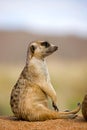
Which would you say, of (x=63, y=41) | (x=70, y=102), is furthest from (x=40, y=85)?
(x=63, y=41)

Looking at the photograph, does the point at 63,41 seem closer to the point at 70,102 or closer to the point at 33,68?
the point at 70,102

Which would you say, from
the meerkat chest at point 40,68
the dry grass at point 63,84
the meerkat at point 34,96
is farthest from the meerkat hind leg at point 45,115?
the dry grass at point 63,84

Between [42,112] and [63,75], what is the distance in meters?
13.5

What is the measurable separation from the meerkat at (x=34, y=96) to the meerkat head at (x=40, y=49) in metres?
0.11

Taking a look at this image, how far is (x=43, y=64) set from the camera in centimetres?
1413

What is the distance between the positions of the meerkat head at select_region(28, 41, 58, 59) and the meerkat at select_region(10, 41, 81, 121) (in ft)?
0.37

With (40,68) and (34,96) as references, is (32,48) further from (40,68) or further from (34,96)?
(34,96)

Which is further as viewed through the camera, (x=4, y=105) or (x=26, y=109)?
(x=4, y=105)

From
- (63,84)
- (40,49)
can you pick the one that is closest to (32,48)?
(40,49)

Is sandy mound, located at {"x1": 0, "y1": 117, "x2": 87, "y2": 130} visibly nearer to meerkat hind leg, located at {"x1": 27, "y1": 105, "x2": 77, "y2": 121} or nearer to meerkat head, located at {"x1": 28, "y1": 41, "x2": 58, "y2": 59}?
meerkat hind leg, located at {"x1": 27, "y1": 105, "x2": 77, "y2": 121}

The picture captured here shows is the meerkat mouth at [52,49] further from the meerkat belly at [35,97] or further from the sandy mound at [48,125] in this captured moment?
the sandy mound at [48,125]

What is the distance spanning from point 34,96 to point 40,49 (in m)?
1.15

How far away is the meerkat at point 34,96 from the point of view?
1342 cm

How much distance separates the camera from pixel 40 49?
14.3 meters
